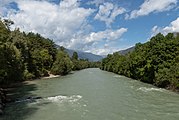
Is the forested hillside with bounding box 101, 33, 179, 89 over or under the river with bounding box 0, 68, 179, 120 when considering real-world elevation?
over

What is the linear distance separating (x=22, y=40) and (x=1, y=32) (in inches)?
1110

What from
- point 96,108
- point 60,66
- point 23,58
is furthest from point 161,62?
point 60,66

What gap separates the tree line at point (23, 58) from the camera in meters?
46.5

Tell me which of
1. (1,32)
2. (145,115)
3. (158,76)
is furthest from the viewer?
(158,76)

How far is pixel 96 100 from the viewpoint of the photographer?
39.0 metres

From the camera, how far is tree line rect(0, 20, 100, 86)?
46.5m

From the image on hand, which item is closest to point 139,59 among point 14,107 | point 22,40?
point 22,40

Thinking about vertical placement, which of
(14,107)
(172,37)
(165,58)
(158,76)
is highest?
(172,37)

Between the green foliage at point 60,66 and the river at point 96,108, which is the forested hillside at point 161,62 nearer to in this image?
the river at point 96,108

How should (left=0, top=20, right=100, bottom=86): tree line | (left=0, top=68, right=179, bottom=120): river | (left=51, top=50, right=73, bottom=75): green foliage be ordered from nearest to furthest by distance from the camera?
(left=0, top=68, right=179, bottom=120): river
(left=0, top=20, right=100, bottom=86): tree line
(left=51, top=50, right=73, bottom=75): green foliage

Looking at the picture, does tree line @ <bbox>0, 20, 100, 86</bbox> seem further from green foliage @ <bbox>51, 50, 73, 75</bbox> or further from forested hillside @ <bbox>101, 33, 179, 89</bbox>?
forested hillside @ <bbox>101, 33, 179, 89</bbox>

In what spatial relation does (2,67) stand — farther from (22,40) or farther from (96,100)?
(22,40)

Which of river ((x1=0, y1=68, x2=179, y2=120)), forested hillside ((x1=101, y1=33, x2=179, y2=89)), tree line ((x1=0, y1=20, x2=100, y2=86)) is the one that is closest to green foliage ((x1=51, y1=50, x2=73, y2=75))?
tree line ((x1=0, y1=20, x2=100, y2=86))

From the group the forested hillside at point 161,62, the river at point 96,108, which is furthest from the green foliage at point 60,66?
the river at point 96,108
